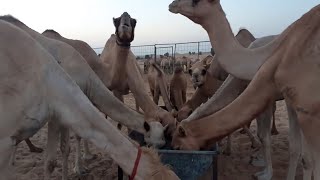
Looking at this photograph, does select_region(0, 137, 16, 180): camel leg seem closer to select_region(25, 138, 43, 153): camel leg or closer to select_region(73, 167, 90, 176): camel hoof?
select_region(73, 167, 90, 176): camel hoof

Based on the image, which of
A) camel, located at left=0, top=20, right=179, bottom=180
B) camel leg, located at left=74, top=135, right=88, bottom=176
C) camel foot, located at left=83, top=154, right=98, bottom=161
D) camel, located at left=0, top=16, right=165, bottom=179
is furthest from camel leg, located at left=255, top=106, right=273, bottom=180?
camel, located at left=0, top=20, right=179, bottom=180

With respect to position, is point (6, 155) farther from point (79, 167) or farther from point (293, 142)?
point (293, 142)

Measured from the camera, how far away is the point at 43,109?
13.9 feet

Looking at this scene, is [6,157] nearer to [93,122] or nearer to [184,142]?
[93,122]

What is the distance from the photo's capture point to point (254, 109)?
4832 mm

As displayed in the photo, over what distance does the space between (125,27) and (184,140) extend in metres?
3.20

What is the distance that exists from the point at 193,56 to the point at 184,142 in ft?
115

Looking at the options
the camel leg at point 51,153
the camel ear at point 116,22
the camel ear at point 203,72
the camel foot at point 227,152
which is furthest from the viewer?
the camel ear at point 203,72

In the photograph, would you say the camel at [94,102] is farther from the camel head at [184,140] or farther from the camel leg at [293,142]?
the camel leg at [293,142]

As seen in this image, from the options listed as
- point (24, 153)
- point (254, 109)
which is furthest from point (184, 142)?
point (24, 153)

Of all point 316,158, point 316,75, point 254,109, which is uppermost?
point 316,75

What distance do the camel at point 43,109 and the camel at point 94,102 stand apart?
1687mm

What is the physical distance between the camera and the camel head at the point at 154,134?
580 centimetres

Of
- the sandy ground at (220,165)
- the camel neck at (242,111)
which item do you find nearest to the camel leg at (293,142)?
the sandy ground at (220,165)
